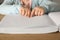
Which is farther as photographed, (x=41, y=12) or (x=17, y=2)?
(x=17, y=2)

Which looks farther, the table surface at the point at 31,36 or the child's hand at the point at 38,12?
the child's hand at the point at 38,12

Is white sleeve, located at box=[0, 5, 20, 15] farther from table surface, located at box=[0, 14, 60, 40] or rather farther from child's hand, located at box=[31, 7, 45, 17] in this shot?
table surface, located at box=[0, 14, 60, 40]

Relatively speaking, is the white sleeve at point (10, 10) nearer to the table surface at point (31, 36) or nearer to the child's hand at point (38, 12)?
the child's hand at point (38, 12)

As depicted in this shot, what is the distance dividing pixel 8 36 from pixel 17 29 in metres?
0.05

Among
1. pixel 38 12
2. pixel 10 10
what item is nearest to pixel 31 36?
pixel 38 12

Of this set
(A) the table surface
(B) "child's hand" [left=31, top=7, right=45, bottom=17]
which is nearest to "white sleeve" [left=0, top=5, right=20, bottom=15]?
(B) "child's hand" [left=31, top=7, right=45, bottom=17]

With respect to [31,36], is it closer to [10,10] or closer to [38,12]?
[38,12]

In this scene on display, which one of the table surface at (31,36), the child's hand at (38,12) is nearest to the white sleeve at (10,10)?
the child's hand at (38,12)

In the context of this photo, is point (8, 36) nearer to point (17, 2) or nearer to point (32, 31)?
point (32, 31)

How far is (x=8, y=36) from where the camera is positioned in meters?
0.53

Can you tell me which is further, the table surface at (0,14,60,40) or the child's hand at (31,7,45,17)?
the child's hand at (31,7,45,17)

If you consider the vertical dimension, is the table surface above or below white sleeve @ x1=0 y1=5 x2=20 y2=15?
below

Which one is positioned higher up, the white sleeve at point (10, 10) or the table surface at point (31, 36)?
the white sleeve at point (10, 10)

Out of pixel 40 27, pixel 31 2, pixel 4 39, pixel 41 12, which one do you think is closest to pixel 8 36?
pixel 4 39
